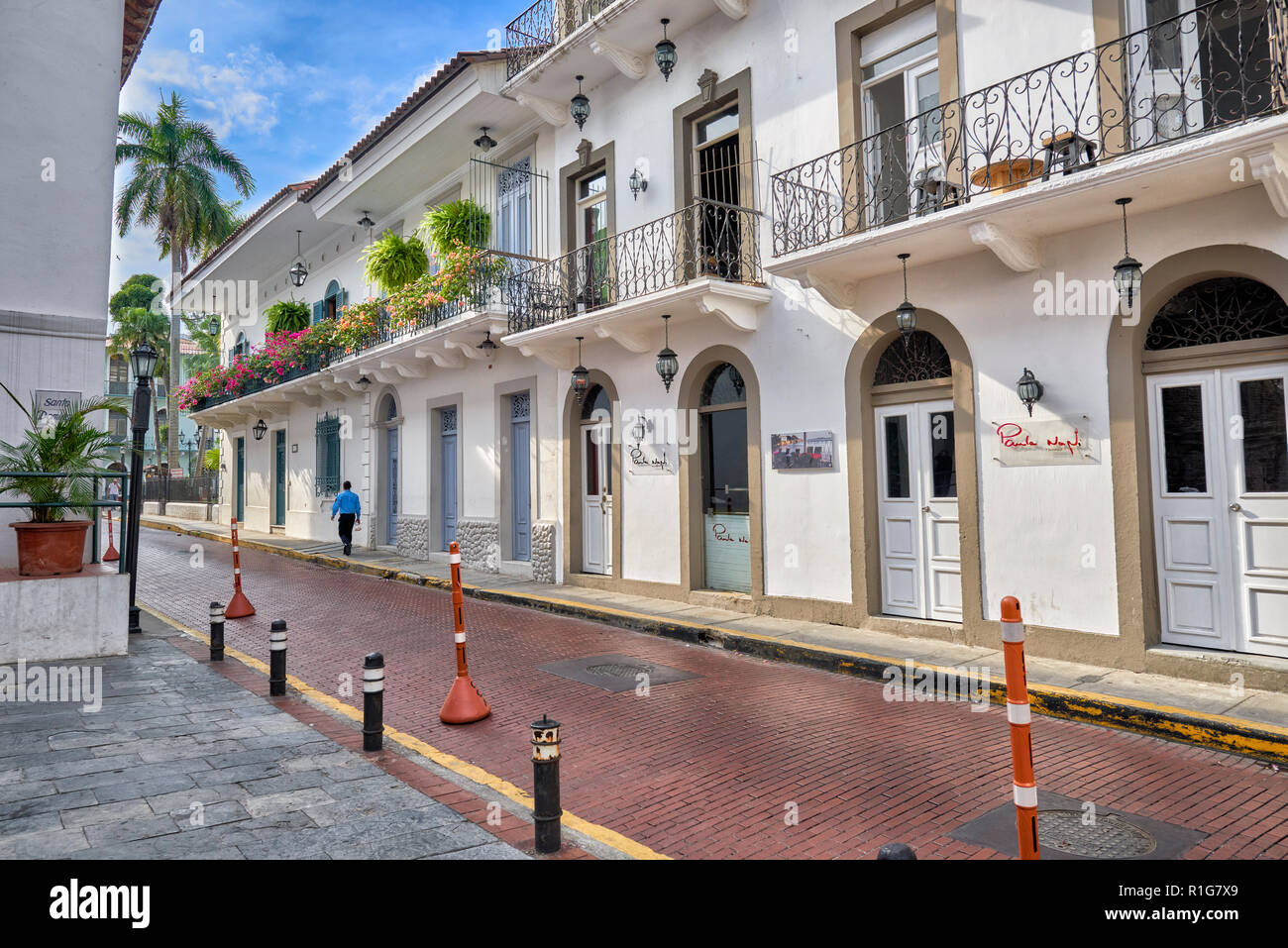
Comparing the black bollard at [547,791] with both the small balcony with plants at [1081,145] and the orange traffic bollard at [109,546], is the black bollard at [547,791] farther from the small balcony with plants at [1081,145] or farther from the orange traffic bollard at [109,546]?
the orange traffic bollard at [109,546]

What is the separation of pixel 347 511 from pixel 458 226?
717 centimetres

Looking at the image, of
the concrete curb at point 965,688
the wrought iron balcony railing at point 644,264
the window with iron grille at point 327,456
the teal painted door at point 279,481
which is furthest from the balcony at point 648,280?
the teal painted door at point 279,481

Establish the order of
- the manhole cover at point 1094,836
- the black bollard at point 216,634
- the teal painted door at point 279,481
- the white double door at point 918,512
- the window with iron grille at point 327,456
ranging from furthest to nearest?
the teal painted door at point 279,481
the window with iron grille at point 327,456
the white double door at point 918,512
the black bollard at point 216,634
the manhole cover at point 1094,836

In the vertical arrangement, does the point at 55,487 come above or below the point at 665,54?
below

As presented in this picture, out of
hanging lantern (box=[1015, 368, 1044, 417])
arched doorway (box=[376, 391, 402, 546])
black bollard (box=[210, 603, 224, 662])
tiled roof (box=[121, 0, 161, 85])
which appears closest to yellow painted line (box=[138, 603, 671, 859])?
black bollard (box=[210, 603, 224, 662])

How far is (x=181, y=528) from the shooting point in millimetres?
27469

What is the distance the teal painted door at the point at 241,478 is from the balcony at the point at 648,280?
1857cm

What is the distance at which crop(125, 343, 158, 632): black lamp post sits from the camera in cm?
948

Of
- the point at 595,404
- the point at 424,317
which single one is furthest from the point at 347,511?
the point at 595,404

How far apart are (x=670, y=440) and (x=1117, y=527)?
5.95 meters

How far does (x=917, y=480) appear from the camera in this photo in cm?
906

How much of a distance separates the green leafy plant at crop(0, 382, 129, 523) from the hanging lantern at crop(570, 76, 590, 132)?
28.0ft

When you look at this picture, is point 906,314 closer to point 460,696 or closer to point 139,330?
point 460,696

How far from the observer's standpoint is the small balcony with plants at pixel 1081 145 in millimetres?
6340
